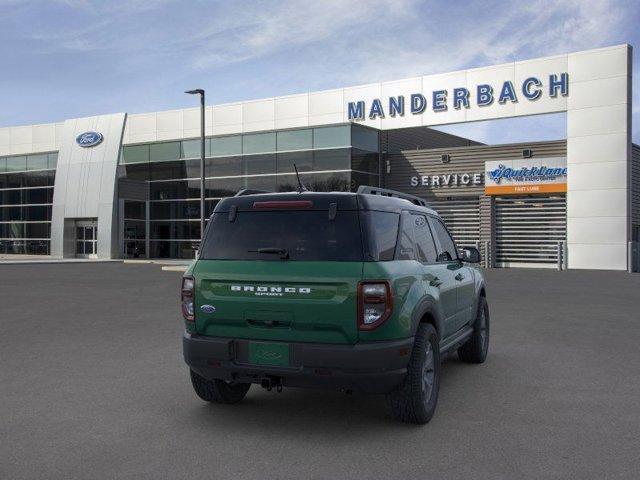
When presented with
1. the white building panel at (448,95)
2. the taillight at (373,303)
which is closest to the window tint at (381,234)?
the taillight at (373,303)

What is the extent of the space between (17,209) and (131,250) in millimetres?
9552

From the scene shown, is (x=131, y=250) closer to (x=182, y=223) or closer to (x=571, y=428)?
(x=182, y=223)

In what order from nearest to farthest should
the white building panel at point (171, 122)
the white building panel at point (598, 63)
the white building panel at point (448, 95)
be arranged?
the white building panel at point (598, 63), the white building panel at point (448, 95), the white building panel at point (171, 122)

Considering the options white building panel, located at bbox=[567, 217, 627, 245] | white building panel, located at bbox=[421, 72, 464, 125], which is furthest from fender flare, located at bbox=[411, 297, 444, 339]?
white building panel, located at bbox=[421, 72, 464, 125]

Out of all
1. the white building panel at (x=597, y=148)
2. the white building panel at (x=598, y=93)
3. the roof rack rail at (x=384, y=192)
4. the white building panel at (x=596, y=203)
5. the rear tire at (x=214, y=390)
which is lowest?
the rear tire at (x=214, y=390)

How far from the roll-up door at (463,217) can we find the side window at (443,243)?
22076mm

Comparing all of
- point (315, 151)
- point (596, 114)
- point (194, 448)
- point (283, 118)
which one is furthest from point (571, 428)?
point (283, 118)

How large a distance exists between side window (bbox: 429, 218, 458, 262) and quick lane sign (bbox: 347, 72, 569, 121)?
22.1 metres

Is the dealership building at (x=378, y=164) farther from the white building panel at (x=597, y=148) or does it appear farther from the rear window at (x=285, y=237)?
the rear window at (x=285, y=237)

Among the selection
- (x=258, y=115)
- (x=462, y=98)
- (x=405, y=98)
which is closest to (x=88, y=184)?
(x=258, y=115)

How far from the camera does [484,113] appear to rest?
28.4m

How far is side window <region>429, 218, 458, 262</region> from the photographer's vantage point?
6328mm

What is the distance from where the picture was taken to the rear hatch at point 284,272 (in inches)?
183

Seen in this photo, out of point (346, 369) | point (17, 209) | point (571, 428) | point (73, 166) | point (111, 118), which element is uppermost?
point (111, 118)
